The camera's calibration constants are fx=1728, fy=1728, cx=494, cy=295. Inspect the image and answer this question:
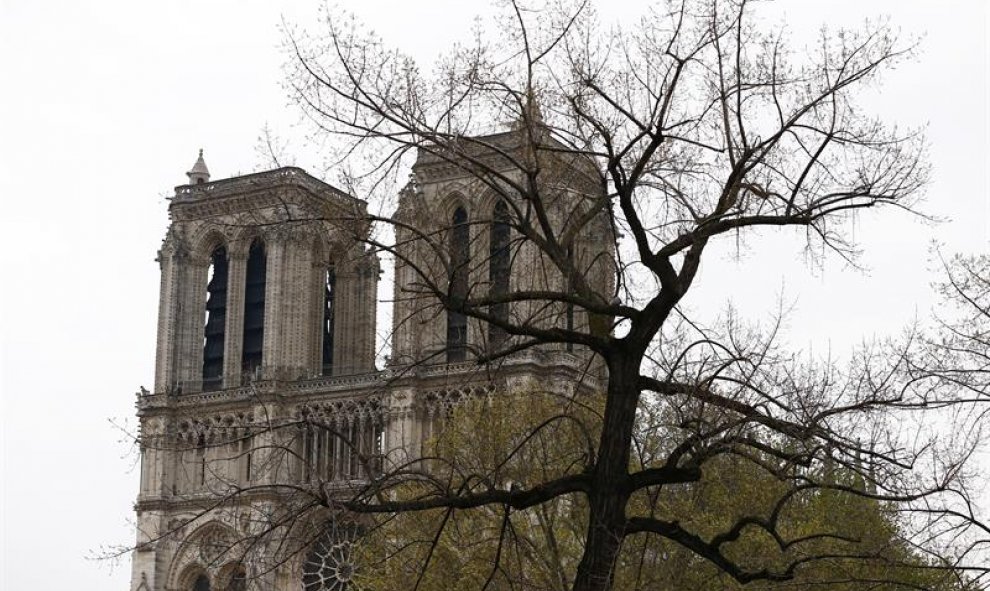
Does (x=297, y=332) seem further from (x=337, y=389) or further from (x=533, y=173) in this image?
(x=533, y=173)

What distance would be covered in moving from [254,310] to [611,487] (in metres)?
49.8

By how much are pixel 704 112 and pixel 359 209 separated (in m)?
2.49

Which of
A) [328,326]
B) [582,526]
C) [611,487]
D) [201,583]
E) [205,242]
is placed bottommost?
[611,487]

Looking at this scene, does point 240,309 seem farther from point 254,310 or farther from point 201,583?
point 201,583

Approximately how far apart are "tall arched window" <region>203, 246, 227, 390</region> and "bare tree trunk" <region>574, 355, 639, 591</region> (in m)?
50.3

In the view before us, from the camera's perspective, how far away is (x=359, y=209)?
12.1 meters

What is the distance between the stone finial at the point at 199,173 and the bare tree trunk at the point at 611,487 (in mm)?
53759

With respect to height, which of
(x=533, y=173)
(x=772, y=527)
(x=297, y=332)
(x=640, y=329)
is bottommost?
(x=772, y=527)

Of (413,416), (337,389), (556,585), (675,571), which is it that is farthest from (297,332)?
(675,571)

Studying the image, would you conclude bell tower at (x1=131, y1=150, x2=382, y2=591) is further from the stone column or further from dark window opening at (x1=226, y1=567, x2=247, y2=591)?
dark window opening at (x1=226, y1=567, x2=247, y2=591)

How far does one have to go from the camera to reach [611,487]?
11.2 meters

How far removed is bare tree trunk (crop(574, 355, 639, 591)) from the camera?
11.1 m

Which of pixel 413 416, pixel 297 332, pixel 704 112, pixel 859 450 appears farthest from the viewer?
pixel 297 332

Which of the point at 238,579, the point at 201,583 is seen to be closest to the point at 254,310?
the point at 201,583
